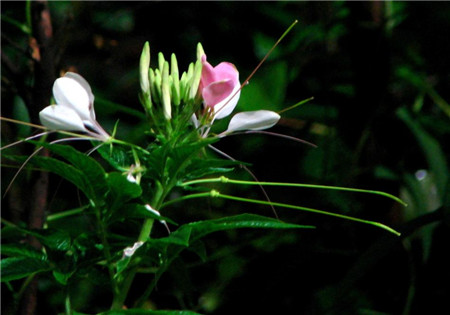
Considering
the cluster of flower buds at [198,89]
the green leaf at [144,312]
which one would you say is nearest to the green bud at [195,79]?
the cluster of flower buds at [198,89]

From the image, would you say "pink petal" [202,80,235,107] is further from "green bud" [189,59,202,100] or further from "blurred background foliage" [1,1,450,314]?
"blurred background foliage" [1,1,450,314]

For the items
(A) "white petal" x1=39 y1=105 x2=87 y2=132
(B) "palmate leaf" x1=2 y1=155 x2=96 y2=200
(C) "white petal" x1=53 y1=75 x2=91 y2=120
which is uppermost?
(C) "white petal" x1=53 y1=75 x2=91 y2=120

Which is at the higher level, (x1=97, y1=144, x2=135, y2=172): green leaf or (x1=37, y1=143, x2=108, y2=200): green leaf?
(x1=97, y1=144, x2=135, y2=172): green leaf

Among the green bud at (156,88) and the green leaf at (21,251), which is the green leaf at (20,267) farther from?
the green bud at (156,88)

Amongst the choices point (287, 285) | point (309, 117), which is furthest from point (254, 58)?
point (287, 285)

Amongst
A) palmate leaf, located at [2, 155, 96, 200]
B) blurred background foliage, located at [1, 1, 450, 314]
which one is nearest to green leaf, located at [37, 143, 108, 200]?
palmate leaf, located at [2, 155, 96, 200]

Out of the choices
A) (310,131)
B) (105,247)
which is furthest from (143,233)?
(310,131)
